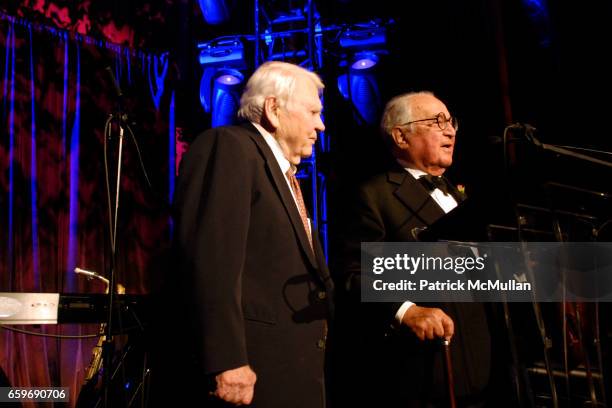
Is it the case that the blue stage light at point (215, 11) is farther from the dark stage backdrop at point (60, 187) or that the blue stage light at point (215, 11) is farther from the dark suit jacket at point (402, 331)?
the dark suit jacket at point (402, 331)

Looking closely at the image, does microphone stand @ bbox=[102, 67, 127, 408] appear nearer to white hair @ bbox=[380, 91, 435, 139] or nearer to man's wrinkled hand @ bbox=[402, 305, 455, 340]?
man's wrinkled hand @ bbox=[402, 305, 455, 340]

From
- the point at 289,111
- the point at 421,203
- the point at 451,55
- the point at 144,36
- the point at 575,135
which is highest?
the point at 144,36

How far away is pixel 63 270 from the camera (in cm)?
440

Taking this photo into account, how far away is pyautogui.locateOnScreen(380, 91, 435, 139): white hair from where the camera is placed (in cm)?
254

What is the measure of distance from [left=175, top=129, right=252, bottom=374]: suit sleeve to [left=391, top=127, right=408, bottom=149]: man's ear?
1070 mm

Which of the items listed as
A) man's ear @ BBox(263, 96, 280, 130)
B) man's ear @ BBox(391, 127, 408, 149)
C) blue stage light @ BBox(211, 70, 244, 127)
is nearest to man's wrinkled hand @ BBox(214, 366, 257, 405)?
man's ear @ BBox(263, 96, 280, 130)

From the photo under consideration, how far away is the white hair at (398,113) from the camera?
100 inches

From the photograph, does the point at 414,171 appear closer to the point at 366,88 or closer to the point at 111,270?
the point at 111,270

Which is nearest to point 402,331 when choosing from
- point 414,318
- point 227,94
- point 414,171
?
point 414,318

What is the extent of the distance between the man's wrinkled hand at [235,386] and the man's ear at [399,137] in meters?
1.45

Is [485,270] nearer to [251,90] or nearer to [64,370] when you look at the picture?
[251,90]

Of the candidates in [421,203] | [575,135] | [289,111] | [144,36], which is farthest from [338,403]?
[144,36]

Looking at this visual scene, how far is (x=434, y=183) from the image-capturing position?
2.27 m

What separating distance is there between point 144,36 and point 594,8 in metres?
4.03
